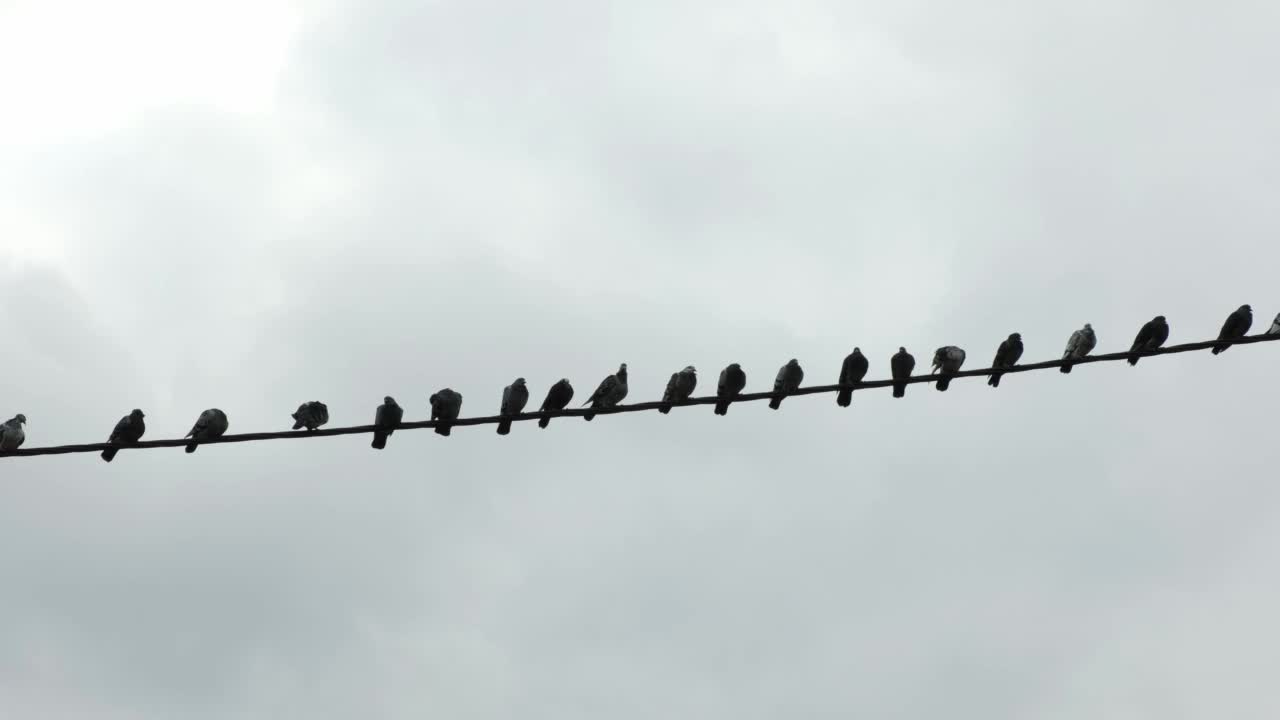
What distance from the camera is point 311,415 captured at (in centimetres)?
2266

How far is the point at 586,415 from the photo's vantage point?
17.8 meters

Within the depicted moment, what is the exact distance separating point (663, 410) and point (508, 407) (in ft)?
17.8

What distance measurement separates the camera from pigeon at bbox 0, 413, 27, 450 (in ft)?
70.0

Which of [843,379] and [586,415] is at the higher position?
[843,379]

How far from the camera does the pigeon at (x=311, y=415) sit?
2253 cm

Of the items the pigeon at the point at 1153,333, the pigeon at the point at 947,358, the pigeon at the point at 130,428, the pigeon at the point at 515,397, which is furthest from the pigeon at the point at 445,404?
the pigeon at the point at 1153,333

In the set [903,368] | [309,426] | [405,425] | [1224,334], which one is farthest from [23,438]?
[1224,334]

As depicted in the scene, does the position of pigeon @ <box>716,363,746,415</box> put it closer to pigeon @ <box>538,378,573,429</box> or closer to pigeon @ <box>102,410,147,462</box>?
pigeon @ <box>538,378,573,429</box>

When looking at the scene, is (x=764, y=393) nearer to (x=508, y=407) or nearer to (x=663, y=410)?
(x=663, y=410)

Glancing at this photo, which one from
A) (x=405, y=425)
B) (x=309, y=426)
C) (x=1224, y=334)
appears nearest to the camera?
(x=405, y=425)

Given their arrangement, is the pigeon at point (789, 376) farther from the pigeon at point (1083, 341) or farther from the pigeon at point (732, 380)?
the pigeon at point (1083, 341)

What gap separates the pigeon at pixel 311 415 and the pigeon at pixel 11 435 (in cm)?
351

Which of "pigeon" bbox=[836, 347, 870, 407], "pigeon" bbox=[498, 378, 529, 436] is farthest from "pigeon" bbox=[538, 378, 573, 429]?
"pigeon" bbox=[836, 347, 870, 407]

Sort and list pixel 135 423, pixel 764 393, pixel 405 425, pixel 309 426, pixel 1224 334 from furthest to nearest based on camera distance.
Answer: pixel 1224 334 < pixel 309 426 < pixel 135 423 < pixel 764 393 < pixel 405 425
